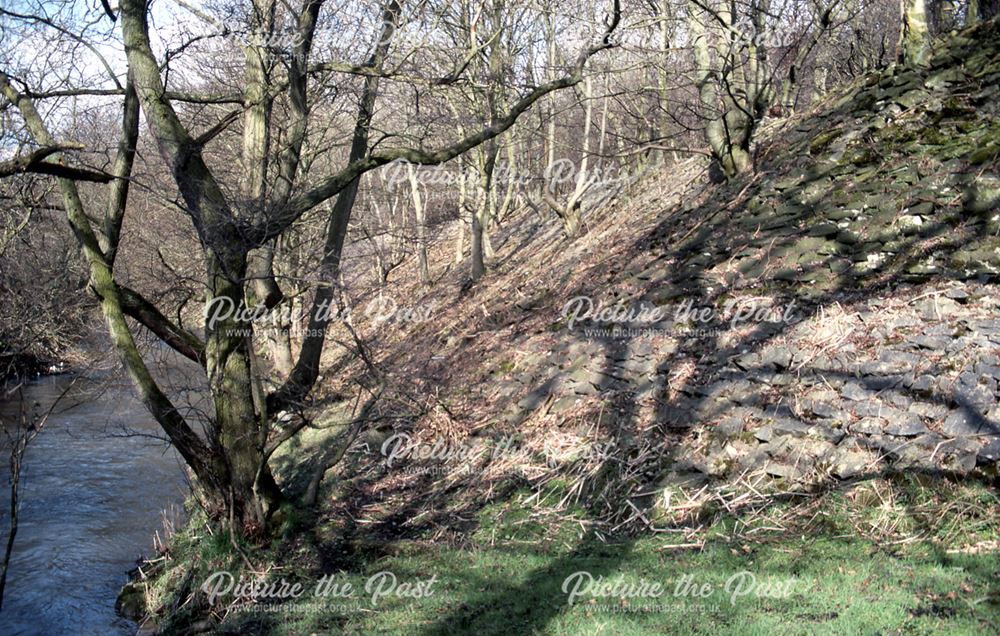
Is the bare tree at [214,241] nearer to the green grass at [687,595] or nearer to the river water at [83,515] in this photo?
the river water at [83,515]

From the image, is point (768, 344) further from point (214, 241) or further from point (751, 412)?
point (214, 241)

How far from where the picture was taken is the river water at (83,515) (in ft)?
29.2

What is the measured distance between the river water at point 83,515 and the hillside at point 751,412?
57.0 inches

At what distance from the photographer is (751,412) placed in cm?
711

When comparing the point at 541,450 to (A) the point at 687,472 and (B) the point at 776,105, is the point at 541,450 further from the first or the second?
(B) the point at 776,105

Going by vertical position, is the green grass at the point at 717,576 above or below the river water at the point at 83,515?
above

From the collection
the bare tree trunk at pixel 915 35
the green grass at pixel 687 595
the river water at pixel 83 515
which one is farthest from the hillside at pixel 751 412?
the river water at pixel 83 515

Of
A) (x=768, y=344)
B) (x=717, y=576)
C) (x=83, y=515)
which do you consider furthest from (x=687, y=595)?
(x=83, y=515)

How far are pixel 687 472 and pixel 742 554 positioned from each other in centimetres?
142

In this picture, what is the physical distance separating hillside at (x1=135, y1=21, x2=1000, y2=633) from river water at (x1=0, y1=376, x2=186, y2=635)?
1449 millimetres

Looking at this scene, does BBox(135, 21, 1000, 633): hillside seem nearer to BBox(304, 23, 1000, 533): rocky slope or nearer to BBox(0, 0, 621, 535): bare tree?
BBox(304, 23, 1000, 533): rocky slope


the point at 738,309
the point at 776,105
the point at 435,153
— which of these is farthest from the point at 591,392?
the point at 776,105

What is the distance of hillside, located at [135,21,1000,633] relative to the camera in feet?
17.8

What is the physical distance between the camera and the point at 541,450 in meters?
8.38
